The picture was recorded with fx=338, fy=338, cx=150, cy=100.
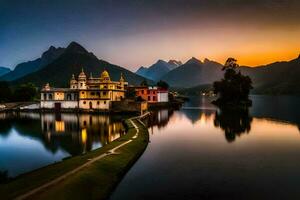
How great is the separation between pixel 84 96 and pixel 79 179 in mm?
98171

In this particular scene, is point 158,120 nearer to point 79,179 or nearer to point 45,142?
point 45,142

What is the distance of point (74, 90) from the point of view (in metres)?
133

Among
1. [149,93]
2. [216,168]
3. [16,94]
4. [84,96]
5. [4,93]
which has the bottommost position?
[216,168]

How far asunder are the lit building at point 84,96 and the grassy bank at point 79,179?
264ft

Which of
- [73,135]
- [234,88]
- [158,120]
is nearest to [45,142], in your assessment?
[73,135]

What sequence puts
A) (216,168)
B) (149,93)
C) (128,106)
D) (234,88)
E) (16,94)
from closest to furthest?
(216,168)
(128,106)
(149,93)
(16,94)
(234,88)

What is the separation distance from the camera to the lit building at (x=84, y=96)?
12769 centimetres

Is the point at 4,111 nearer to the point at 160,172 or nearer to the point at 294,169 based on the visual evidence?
the point at 160,172

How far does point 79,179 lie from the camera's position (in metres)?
34.3

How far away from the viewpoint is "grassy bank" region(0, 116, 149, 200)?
99.7 ft

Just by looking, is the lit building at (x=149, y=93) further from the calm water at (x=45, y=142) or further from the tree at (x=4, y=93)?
Answer: the calm water at (x=45, y=142)

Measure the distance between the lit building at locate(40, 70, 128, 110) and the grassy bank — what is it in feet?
264

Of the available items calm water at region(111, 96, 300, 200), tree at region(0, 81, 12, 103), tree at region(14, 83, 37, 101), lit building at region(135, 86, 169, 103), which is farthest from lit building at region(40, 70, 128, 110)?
calm water at region(111, 96, 300, 200)

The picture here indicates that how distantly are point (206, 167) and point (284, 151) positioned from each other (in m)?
18.6
